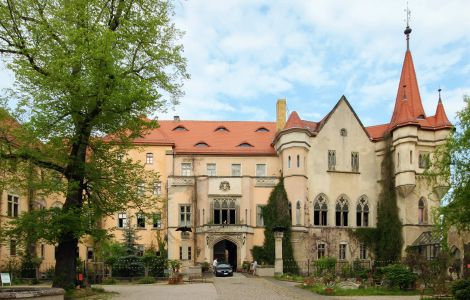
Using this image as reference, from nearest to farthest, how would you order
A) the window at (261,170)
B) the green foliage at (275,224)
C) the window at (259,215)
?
1. the green foliage at (275,224)
2. the window at (259,215)
3. the window at (261,170)

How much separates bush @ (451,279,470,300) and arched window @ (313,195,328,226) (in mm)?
23837

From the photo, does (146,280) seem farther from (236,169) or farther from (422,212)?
(422,212)

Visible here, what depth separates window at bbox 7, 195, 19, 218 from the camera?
123 ft

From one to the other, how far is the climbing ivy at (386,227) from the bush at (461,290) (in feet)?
72.7

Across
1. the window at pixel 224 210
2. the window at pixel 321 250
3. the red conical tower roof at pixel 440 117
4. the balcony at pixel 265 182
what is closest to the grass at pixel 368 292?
the window at pixel 321 250

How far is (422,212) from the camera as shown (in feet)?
139

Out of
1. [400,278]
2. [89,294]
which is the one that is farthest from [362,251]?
[89,294]

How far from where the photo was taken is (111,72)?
64.2ft

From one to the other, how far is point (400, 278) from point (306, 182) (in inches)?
734

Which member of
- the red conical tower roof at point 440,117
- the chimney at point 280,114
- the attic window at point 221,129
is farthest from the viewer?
the attic window at point 221,129

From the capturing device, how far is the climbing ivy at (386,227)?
4153 centimetres

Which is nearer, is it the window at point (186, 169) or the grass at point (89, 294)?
the grass at point (89, 294)

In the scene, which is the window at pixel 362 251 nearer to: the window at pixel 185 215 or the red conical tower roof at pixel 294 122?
the red conical tower roof at pixel 294 122

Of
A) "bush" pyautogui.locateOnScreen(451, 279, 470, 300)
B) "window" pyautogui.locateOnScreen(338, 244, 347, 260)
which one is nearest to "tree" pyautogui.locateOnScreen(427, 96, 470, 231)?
"bush" pyautogui.locateOnScreen(451, 279, 470, 300)
